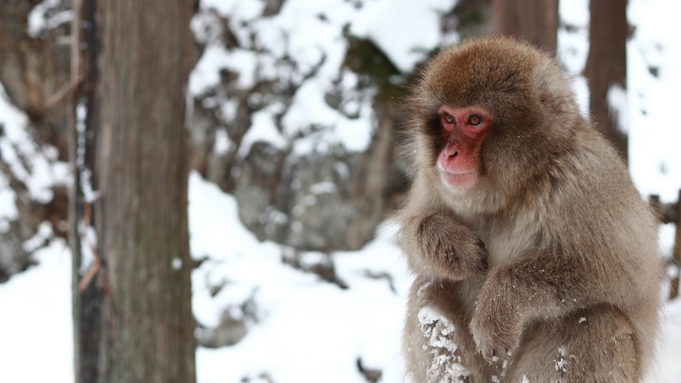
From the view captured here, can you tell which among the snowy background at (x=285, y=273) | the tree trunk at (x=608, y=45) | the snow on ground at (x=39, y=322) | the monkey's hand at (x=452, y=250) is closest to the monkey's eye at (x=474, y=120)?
the monkey's hand at (x=452, y=250)

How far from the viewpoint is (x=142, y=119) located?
117 inches

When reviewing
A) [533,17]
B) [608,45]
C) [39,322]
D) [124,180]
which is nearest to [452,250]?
[124,180]

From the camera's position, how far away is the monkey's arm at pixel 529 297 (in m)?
1.96

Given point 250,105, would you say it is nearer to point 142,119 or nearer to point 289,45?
point 289,45

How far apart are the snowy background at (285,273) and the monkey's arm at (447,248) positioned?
79.6 inches

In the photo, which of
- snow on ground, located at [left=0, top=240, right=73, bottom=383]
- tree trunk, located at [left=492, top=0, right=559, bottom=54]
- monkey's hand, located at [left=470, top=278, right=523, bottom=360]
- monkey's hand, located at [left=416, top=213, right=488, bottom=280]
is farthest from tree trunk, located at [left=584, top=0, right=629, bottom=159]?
snow on ground, located at [left=0, top=240, right=73, bottom=383]

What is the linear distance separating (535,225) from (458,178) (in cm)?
31

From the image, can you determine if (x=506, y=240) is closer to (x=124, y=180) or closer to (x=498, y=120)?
(x=498, y=120)

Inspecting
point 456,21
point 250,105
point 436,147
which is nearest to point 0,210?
point 250,105

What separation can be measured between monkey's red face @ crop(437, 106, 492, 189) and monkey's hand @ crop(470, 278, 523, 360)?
1.16 feet

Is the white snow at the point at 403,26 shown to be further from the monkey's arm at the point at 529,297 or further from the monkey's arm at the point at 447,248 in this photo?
the monkey's arm at the point at 529,297

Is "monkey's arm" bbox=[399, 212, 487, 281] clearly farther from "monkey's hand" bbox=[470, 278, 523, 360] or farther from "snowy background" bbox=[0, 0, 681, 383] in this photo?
"snowy background" bbox=[0, 0, 681, 383]

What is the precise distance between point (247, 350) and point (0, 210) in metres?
2.99

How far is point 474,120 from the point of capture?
6.64ft
